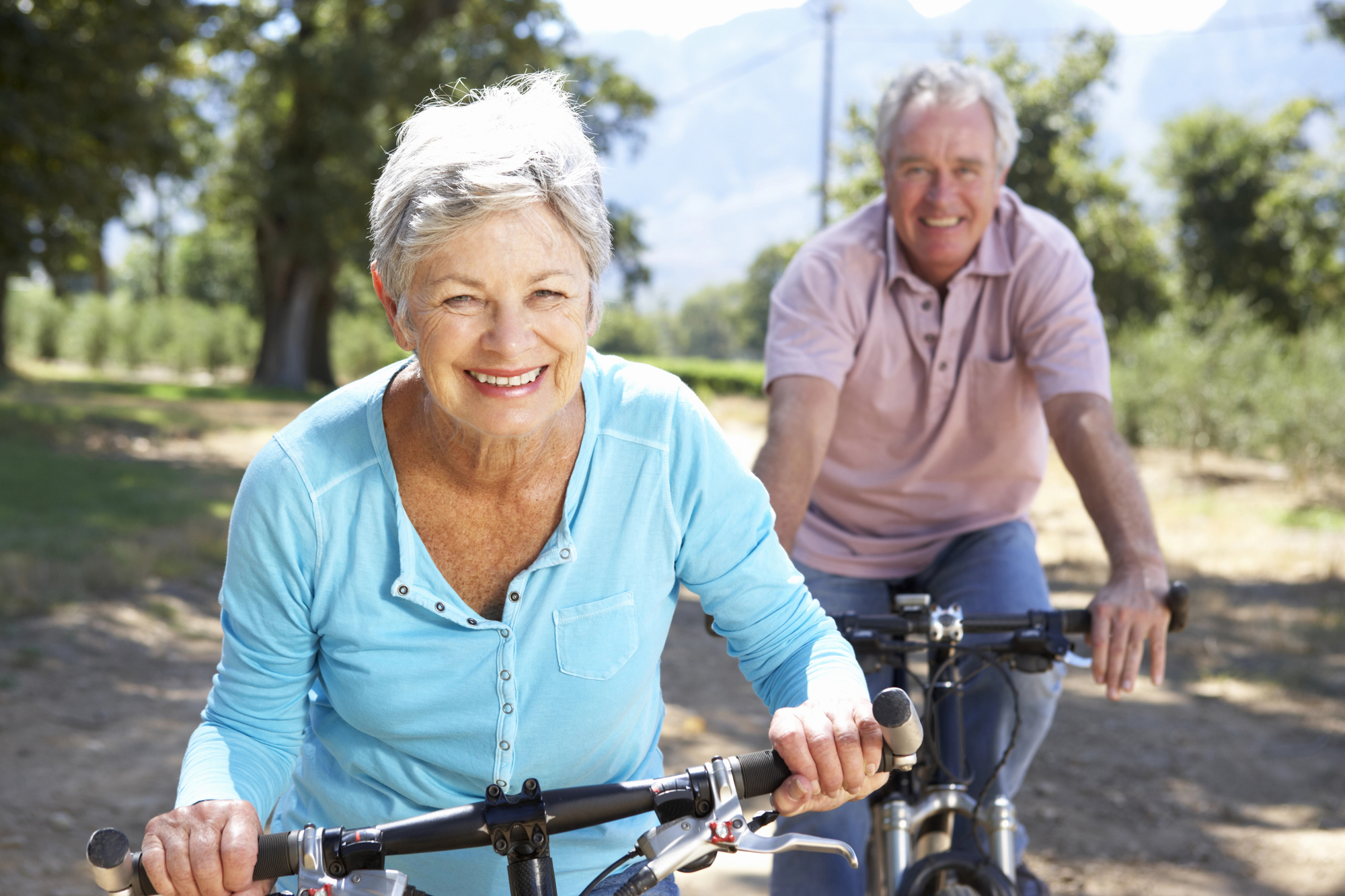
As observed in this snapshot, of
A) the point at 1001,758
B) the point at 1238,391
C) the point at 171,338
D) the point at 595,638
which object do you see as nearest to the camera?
the point at 595,638

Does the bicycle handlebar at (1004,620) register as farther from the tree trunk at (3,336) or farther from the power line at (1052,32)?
the tree trunk at (3,336)

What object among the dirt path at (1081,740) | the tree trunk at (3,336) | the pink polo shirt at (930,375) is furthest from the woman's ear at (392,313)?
the tree trunk at (3,336)

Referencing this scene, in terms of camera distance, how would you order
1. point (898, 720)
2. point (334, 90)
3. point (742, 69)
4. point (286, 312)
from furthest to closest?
1. point (742, 69)
2. point (286, 312)
3. point (334, 90)
4. point (898, 720)

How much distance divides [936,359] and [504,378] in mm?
1583

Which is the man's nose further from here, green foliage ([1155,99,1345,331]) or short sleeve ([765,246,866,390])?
green foliage ([1155,99,1345,331])

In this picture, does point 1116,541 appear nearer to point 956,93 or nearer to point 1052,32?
point 956,93

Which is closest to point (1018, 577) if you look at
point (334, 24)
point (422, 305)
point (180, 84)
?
point (422, 305)

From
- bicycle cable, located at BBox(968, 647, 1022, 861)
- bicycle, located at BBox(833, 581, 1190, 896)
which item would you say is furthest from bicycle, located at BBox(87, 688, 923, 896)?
bicycle cable, located at BBox(968, 647, 1022, 861)

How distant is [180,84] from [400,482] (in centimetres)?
2878

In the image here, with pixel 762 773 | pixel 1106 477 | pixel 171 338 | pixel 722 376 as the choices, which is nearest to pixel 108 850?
pixel 762 773

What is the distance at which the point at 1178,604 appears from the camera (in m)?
2.44

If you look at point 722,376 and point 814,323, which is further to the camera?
point 722,376

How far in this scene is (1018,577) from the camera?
2812mm

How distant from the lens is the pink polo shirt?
306 cm
